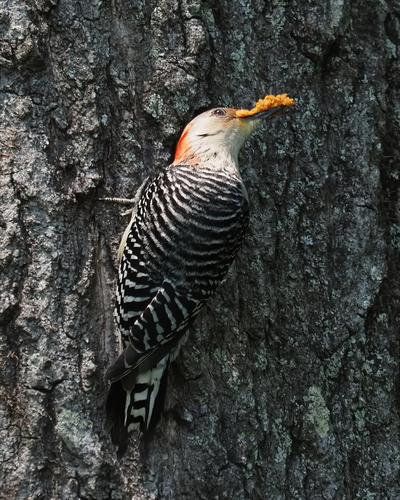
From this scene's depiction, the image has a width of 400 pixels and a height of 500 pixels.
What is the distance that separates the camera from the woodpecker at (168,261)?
12.4ft

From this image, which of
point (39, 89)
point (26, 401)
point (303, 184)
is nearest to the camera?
point (26, 401)

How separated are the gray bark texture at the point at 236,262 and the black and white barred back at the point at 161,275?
9 centimetres

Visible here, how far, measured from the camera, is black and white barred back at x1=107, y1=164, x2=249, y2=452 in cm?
378

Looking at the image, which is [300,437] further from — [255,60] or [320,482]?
[255,60]

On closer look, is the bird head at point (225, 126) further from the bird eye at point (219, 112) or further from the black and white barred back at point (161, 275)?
the black and white barred back at point (161, 275)

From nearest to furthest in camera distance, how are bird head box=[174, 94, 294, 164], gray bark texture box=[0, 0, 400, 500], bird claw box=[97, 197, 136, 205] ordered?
gray bark texture box=[0, 0, 400, 500] < bird claw box=[97, 197, 136, 205] < bird head box=[174, 94, 294, 164]

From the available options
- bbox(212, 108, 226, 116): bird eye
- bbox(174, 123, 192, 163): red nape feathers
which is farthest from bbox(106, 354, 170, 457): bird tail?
bbox(212, 108, 226, 116): bird eye

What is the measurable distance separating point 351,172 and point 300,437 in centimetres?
133

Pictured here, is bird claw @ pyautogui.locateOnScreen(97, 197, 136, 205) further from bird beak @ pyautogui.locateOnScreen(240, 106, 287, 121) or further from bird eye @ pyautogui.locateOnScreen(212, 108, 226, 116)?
bird beak @ pyautogui.locateOnScreen(240, 106, 287, 121)

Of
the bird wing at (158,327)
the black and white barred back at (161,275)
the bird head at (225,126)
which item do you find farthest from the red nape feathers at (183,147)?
the bird wing at (158,327)

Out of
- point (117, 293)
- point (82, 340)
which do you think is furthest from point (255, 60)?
point (82, 340)

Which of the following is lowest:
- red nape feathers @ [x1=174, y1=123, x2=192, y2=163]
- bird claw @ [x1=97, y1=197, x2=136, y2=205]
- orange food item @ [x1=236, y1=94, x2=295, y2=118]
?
bird claw @ [x1=97, y1=197, x2=136, y2=205]

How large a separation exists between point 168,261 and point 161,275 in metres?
0.07

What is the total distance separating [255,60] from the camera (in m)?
4.28
